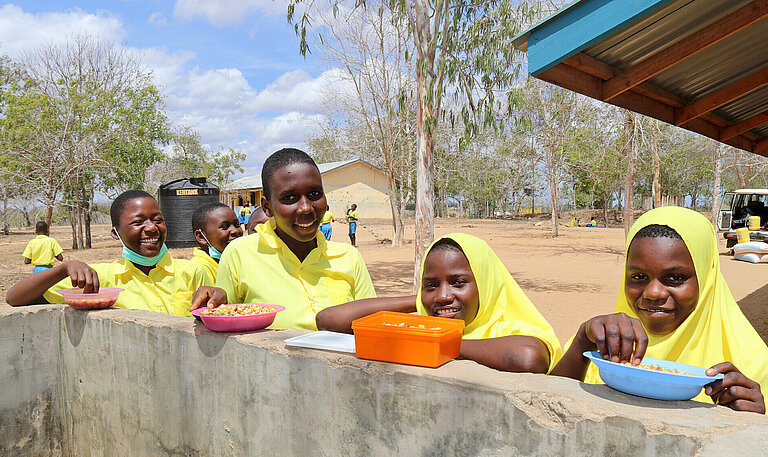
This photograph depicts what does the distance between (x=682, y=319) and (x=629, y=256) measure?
0.27m

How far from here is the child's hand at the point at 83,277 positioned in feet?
8.86

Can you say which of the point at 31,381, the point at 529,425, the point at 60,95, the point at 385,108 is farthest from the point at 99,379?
the point at 60,95

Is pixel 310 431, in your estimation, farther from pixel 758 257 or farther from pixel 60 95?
pixel 60 95

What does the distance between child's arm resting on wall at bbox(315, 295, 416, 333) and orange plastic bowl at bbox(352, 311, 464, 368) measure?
32 centimetres

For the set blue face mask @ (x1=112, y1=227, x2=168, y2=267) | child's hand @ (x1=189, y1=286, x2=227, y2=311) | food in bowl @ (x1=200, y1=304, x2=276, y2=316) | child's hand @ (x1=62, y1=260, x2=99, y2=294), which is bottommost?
food in bowl @ (x1=200, y1=304, x2=276, y2=316)

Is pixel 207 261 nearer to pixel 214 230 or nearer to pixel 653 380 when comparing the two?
pixel 214 230

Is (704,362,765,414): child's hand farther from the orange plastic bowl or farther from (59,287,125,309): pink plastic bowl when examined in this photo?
(59,287,125,309): pink plastic bowl

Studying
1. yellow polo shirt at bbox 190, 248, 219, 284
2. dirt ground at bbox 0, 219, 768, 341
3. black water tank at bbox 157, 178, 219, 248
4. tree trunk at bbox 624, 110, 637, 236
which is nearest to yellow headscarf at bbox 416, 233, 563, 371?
yellow polo shirt at bbox 190, 248, 219, 284

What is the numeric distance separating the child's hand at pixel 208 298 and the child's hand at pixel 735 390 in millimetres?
1770

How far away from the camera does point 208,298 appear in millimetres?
2248

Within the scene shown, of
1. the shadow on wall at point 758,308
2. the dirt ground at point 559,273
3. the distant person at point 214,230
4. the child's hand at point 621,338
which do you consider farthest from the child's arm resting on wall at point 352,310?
the shadow on wall at point 758,308

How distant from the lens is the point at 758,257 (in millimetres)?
14195

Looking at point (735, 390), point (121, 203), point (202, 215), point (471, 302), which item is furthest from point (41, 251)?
point (735, 390)

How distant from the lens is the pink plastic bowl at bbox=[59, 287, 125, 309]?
2707 mm
